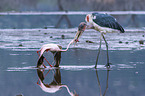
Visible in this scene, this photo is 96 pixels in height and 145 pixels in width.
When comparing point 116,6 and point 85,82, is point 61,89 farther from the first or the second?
point 116,6

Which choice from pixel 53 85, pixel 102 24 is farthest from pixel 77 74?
pixel 102 24

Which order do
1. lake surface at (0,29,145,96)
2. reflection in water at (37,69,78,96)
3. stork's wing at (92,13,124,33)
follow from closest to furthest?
lake surface at (0,29,145,96) < reflection in water at (37,69,78,96) < stork's wing at (92,13,124,33)

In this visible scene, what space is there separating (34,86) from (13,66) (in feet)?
10.4

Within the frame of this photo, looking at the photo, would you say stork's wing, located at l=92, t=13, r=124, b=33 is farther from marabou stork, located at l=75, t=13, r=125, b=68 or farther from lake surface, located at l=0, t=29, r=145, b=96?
lake surface, located at l=0, t=29, r=145, b=96

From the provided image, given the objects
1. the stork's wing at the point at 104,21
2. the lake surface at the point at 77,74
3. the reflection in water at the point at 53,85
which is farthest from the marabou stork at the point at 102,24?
the reflection in water at the point at 53,85

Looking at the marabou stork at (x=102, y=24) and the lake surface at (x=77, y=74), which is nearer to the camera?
the lake surface at (x=77, y=74)

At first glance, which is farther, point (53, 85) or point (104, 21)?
point (104, 21)

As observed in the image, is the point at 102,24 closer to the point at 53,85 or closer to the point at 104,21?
the point at 104,21

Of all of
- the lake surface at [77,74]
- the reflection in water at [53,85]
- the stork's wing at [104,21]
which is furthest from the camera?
the stork's wing at [104,21]

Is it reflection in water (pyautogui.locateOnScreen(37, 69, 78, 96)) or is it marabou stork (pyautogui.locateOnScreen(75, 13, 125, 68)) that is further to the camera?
marabou stork (pyautogui.locateOnScreen(75, 13, 125, 68))

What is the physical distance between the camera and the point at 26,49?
18.0 meters

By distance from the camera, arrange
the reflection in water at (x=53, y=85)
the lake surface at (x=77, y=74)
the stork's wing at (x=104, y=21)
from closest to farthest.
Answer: the lake surface at (x=77, y=74) → the reflection in water at (x=53, y=85) → the stork's wing at (x=104, y=21)

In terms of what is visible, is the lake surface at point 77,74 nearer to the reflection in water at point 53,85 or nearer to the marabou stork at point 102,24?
the reflection in water at point 53,85

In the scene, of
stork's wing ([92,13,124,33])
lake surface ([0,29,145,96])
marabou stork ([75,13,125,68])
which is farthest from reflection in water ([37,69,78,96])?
stork's wing ([92,13,124,33])
